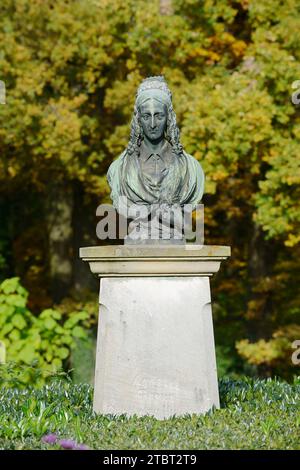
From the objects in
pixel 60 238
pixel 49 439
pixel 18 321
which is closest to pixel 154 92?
pixel 49 439

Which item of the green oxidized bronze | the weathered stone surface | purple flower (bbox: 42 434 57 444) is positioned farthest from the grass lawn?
the green oxidized bronze

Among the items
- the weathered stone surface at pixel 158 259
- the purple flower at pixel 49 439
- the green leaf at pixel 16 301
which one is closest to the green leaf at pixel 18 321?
the green leaf at pixel 16 301

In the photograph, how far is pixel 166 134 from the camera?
735 cm

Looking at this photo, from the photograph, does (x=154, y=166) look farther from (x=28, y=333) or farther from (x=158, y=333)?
(x=28, y=333)

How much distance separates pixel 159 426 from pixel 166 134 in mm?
2415

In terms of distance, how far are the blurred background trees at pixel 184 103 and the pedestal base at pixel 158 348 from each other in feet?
17.7

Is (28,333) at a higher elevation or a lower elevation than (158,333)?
higher

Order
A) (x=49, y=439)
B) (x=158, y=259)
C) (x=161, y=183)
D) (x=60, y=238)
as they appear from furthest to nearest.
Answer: (x=60, y=238), (x=161, y=183), (x=158, y=259), (x=49, y=439)

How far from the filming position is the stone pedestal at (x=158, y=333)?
6.83m

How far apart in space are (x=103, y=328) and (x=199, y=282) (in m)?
0.84

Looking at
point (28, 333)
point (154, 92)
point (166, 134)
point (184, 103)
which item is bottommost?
point (28, 333)

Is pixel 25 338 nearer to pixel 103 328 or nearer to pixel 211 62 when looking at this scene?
pixel 103 328
